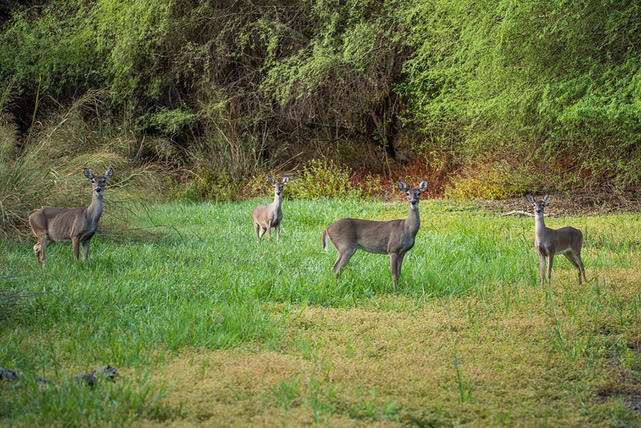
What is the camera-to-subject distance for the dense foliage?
60.3 ft

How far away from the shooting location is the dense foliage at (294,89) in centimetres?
1838

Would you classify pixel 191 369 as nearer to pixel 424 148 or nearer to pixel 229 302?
pixel 229 302

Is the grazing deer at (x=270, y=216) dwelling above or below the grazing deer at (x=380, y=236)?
below

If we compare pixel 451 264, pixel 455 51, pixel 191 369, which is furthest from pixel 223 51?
pixel 191 369

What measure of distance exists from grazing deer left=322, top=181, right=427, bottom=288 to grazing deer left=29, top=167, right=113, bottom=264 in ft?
9.05

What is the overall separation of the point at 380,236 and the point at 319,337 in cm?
218

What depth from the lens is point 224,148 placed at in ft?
73.6

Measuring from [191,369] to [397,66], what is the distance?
665 inches

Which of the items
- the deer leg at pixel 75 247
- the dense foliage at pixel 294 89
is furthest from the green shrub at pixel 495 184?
the deer leg at pixel 75 247

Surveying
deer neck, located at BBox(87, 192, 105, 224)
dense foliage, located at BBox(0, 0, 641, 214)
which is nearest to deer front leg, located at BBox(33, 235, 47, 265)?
deer neck, located at BBox(87, 192, 105, 224)

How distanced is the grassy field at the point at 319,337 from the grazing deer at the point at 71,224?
0.26 meters

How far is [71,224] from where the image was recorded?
35.1 ft

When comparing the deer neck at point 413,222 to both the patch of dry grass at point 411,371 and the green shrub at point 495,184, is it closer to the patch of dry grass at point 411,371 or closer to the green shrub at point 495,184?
the patch of dry grass at point 411,371

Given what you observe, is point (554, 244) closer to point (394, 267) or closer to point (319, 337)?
point (394, 267)
